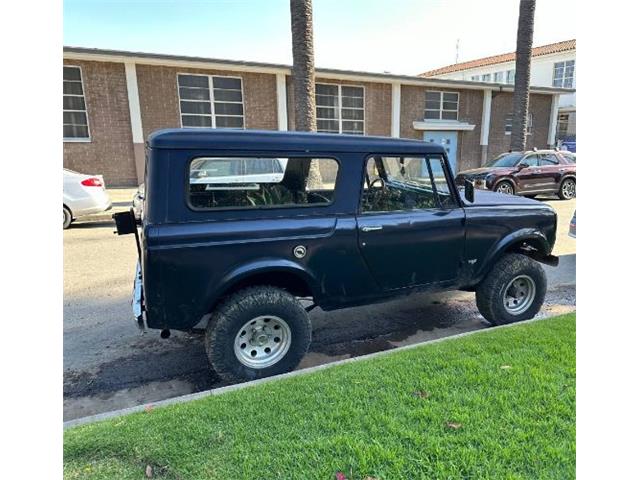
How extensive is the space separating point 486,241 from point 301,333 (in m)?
2.04

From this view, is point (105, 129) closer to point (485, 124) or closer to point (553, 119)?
point (485, 124)

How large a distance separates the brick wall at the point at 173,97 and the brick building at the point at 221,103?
0.11 feet

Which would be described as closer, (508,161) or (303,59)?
(303,59)

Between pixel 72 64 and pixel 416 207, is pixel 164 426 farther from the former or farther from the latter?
pixel 72 64

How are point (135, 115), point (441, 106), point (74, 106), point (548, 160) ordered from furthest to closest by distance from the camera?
point (441, 106)
point (135, 115)
point (74, 106)
point (548, 160)

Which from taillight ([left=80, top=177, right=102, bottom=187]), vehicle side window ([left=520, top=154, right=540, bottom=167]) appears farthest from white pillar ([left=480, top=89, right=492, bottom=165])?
taillight ([left=80, top=177, right=102, bottom=187])

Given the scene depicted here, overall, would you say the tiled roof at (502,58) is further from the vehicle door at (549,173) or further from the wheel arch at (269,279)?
the wheel arch at (269,279)

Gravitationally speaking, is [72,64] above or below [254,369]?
above

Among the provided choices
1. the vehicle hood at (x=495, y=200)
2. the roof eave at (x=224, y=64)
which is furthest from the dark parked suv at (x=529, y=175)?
the vehicle hood at (x=495, y=200)

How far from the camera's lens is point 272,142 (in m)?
3.21

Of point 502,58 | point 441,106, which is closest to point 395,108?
point 441,106

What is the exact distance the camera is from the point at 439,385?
276cm

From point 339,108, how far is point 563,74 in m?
23.8
